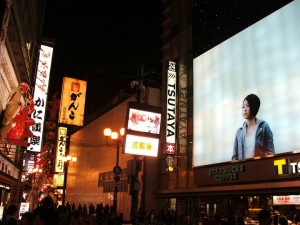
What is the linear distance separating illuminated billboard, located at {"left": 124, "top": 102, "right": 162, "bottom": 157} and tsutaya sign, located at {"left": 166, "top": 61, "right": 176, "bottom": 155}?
788cm

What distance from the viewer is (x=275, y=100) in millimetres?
19688

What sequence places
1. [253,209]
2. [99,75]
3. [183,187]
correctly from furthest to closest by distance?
[99,75] < [183,187] < [253,209]

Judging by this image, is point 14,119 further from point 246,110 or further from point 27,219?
point 246,110

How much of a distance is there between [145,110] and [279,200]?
29.3 ft

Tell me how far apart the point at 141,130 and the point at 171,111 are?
9320 millimetres

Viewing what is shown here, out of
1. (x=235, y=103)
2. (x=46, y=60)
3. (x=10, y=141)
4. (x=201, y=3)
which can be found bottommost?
(x=10, y=141)

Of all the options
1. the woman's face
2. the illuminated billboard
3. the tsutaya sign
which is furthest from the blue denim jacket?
the tsutaya sign

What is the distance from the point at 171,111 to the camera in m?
29.8

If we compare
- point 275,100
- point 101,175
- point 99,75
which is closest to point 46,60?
point 275,100

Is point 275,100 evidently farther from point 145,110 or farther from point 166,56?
point 166,56

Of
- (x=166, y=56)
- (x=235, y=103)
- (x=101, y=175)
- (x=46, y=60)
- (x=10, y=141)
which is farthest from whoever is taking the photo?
(x=101, y=175)

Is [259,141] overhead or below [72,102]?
below

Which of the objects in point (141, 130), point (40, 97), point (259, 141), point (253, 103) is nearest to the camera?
point (259, 141)

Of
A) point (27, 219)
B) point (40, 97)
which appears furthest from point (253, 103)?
point (27, 219)
